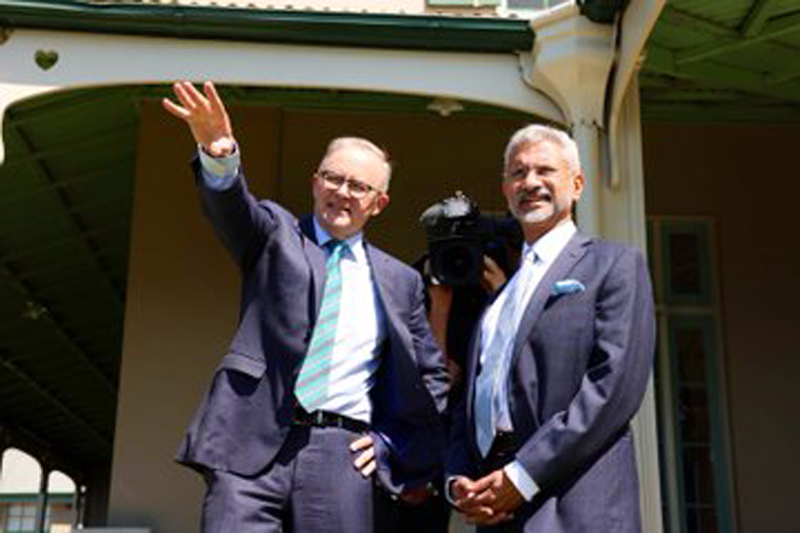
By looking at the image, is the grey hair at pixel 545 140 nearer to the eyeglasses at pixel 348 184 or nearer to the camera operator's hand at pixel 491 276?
the eyeglasses at pixel 348 184

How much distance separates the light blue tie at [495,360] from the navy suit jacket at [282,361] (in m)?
0.35

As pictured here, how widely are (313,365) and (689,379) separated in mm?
4646

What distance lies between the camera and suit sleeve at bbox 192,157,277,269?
343 centimetres

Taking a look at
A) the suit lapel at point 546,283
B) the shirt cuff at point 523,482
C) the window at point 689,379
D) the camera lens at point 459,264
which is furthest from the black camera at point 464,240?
the window at point 689,379

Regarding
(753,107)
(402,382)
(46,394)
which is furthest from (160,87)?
(46,394)

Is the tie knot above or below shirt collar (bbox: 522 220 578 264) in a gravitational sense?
above

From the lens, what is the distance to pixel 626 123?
598cm

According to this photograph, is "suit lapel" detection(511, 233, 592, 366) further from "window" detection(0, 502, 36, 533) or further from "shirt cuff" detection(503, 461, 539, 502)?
"window" detection(0, 502, 36, 533)

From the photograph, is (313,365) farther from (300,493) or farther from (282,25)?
(282,25)

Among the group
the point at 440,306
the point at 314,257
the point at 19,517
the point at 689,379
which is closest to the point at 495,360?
the point at 314,257

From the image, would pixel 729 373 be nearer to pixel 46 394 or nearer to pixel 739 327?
pixel 739 327

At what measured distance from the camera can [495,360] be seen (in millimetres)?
3312

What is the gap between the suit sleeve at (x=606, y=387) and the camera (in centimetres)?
304

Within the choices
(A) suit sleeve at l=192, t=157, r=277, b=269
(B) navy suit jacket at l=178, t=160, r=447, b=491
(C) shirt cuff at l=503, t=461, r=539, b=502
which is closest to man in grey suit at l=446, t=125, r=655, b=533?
(C) shirt cuff at l=503, t=461, r=539, b=502
